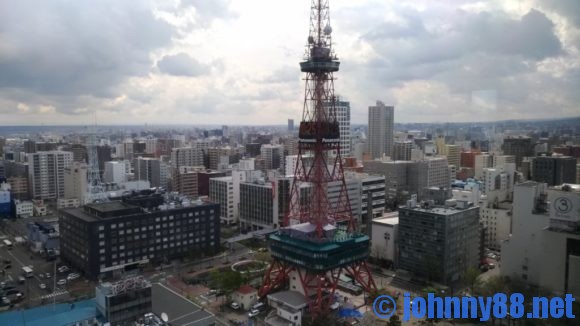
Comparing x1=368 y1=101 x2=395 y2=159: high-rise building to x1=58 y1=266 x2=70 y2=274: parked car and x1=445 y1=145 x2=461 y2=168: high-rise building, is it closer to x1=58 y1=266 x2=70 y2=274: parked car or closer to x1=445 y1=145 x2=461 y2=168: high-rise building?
x1=445 y1=145 x2=461 y2=168: high-rise building

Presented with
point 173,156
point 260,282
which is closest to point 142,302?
point 260,282

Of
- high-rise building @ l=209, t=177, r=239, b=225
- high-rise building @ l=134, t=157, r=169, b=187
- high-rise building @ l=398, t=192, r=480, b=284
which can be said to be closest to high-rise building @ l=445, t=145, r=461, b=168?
high-rise building @ l=209, t=177, r=239, b=225

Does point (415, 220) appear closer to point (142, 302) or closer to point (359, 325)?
point (359, 325)

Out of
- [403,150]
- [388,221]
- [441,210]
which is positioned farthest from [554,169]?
[403,150]

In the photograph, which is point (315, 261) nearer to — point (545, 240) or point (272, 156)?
point (545, 240)

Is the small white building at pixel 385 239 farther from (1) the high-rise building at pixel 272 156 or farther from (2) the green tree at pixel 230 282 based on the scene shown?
(1) the high-rise building at pixel 272 156

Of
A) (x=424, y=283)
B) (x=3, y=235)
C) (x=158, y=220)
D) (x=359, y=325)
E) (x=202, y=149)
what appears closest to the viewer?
(x=359, y=325)

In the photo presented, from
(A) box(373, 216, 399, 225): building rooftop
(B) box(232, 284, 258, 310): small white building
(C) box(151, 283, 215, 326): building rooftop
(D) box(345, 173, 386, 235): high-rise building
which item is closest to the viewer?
(C) box(151, 283, 215, 326): building rooftop
